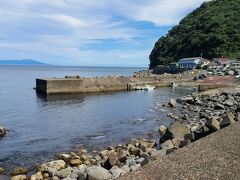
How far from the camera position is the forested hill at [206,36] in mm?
117250

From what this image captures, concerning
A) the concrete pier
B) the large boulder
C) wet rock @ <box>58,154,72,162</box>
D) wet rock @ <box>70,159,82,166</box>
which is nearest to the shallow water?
wet rock @ <box>58,154,72,162</box>

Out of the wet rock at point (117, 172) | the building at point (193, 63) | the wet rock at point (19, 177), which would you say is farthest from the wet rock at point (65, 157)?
the building at point (193, 63)

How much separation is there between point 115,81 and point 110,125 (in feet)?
116

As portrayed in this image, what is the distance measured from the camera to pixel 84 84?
192 feet

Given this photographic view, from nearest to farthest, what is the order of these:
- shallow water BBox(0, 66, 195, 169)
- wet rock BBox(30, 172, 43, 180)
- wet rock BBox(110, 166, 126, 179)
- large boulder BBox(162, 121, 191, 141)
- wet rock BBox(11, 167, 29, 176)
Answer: wet rock BBox(110, 166, 126, 179) < wet rock BBox(30, 172, 43, 180) < wet rock BBox(11, 167, 29, 176) < large boulder BBox(162, 121, 191, 141) < shallow water BBox(0, 66, 195, 169)

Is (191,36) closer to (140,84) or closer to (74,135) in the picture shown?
(140,84)

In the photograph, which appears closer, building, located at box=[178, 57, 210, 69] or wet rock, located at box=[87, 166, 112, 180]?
wet rock, located at box=[87, 166, 112, 180]

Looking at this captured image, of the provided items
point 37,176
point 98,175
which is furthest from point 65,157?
point 98,175

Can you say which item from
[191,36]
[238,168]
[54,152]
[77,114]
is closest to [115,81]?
[77,114]

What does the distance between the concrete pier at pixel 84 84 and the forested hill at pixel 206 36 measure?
180ft

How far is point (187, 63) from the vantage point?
104875mm

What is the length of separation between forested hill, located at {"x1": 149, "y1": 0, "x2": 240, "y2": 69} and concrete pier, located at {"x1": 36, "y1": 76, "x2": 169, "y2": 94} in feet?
180

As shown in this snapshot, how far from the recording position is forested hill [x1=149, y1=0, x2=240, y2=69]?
117250 mm

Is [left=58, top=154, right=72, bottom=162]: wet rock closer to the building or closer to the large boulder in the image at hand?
the large boulder
